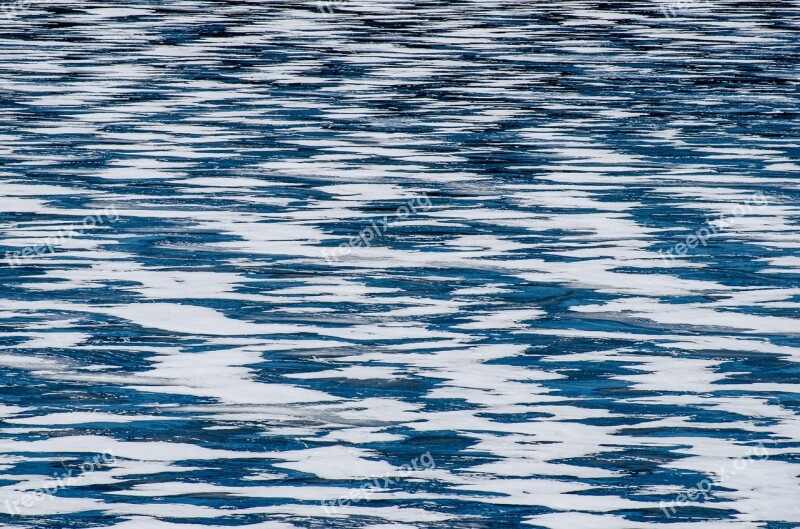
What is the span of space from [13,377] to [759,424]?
3.20 meters

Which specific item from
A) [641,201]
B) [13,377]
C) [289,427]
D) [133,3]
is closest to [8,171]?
[641,201]

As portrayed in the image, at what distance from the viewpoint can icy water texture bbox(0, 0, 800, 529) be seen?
668 centimetres

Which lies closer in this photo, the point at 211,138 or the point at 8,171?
the point at 8,171

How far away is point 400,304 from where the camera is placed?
9.36 metres

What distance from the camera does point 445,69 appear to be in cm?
2061

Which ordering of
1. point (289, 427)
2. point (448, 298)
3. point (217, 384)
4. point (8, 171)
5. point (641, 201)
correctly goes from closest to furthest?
1. point (289, 427)
2. point (217, 384)
3. point (448, 298)
4. point (641, 201)
5. point (8, 171)

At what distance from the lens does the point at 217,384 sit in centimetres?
793

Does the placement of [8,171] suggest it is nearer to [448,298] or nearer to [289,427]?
[448,298]

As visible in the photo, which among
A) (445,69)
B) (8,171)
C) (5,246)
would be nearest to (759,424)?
(5,246)

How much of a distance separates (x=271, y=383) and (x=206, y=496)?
4.87 feet

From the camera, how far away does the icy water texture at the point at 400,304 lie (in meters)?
6.68

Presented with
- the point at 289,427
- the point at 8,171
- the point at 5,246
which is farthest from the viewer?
A: the point at 8,171

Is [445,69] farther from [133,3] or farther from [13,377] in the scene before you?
[13,377]

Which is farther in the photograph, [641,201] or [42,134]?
[42,134]
